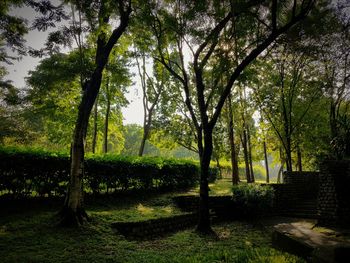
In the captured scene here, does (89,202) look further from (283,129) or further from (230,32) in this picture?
(283,129)

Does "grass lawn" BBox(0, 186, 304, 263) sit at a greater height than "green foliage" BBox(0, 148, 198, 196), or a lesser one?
lesser

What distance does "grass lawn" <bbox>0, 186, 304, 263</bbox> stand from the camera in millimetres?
6383

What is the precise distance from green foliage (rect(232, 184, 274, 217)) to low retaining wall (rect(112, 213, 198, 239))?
3323mm

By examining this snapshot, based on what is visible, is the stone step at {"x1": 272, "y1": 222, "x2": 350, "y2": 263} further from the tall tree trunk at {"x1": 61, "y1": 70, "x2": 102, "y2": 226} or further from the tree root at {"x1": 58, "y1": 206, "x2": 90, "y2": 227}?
the tall tree trunk at {"x1": 61, "y1": 70, "x2": 102, "y2": 226}

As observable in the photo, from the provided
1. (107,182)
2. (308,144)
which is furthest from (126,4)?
(308,144)

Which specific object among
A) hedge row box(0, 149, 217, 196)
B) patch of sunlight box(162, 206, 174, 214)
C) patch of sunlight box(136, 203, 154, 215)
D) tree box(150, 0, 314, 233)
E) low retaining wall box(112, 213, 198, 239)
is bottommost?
low retaining wall box(112, 213, 198, 239)

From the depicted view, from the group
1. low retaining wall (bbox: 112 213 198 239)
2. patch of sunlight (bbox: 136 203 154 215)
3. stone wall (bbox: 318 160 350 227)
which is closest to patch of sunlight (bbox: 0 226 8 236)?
low retaining wall (bbox: 112 213 198 239)

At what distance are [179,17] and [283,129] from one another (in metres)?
16.1

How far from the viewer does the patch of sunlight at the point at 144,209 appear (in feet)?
38.9

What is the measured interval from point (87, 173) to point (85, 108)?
12.5 feet

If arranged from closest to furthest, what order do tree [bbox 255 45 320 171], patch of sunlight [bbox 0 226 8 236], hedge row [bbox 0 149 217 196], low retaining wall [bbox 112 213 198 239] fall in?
1. patch of sunlight [bbox 0 226 8 236]
2. low retaining wall [bbox 112 213 198 239]
3. hedge row [bbox 0 149 217 196]
4. tree [bbox 255 45 320 171]

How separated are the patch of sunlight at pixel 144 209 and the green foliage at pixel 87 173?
1611mm

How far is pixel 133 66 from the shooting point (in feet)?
78.7

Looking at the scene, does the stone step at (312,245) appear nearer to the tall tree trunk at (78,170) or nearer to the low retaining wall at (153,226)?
the low retaining wall at (153,226)
